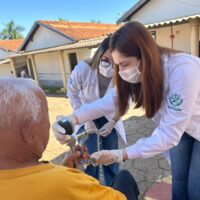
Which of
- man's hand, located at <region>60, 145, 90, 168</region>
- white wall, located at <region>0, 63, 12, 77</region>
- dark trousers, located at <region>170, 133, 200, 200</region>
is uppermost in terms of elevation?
man's hand, located at <region>60, 145, 90, 168</region>

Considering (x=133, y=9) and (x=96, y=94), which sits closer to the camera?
(x=96, y=94)

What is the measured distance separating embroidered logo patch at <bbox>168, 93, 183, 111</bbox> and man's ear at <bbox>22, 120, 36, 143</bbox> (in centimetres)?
80

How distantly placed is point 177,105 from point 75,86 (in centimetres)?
137

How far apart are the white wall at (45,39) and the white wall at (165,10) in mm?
5702

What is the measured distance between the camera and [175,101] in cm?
140

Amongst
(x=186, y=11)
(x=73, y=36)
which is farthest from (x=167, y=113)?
(x=73, y=36)

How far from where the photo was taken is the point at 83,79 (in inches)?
96.4

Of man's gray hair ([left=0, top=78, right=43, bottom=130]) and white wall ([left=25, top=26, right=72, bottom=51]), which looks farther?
white wall ([left=25, top=26, right=72, bottom=51])

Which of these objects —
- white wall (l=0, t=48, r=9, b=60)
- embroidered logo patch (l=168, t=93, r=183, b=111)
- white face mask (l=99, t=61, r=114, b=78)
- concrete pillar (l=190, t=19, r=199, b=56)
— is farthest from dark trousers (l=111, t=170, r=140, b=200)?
white wall (l=0, t=48, r=9, b=60)

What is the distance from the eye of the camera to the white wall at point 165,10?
935 cm

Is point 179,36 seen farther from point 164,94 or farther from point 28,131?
point 28,131

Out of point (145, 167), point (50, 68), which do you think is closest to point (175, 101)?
point (145, 167)

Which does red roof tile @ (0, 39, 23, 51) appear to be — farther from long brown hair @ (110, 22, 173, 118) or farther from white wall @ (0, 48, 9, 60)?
long brown hair @ (110, 22, 173, 118)

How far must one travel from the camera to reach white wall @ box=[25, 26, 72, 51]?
15945 mm
